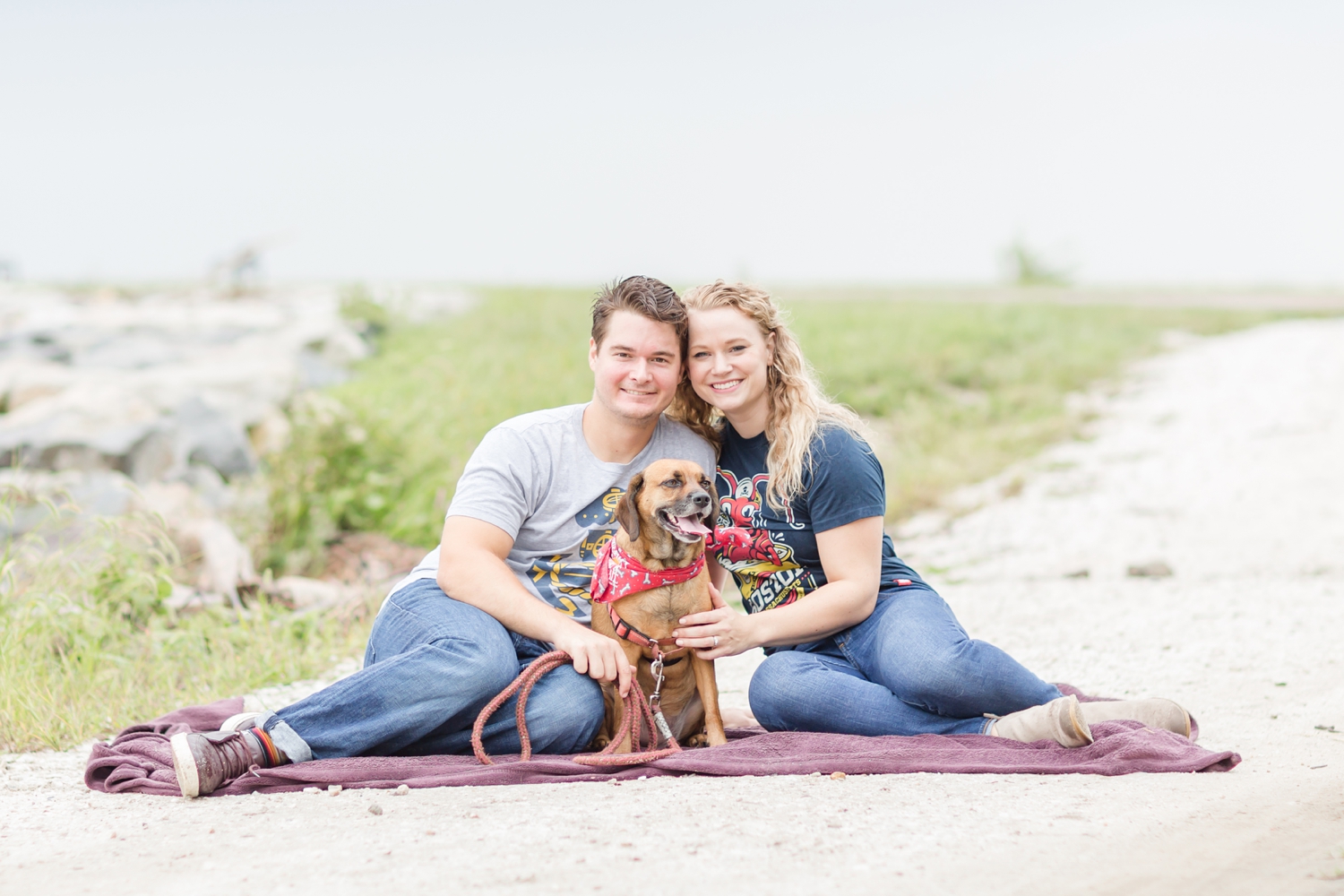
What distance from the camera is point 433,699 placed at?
131 inches

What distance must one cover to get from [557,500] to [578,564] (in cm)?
23

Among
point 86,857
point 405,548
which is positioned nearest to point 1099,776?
point 86,857

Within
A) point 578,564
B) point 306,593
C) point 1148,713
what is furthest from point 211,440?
point 1148,713

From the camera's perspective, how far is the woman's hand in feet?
11.3

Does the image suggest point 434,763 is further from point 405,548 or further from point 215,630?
point 405,548

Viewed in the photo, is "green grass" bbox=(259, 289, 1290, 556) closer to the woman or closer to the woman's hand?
the woman

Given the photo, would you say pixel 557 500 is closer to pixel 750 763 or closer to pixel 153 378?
pixel 750 763

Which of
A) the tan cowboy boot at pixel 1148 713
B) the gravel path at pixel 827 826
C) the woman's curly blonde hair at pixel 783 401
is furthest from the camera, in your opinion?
the woman's curly blonde hair at pixel 783 401

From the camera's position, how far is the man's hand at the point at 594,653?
133 inches

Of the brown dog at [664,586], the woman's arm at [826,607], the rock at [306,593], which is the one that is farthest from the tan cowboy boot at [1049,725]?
the rock at [306,593]

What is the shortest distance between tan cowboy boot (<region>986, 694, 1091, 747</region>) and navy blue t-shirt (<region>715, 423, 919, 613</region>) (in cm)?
61

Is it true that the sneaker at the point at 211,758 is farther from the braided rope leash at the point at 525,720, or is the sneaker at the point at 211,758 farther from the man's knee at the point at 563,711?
the man's knee at the point at 563,711

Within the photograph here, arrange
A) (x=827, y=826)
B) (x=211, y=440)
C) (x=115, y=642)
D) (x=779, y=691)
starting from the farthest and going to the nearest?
1. (x=211, y=440)
2. (x=115, y=642)
3. (x=779, y=691)
4. (x=827, y=826)

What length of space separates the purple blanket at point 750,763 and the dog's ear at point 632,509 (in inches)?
27.1
